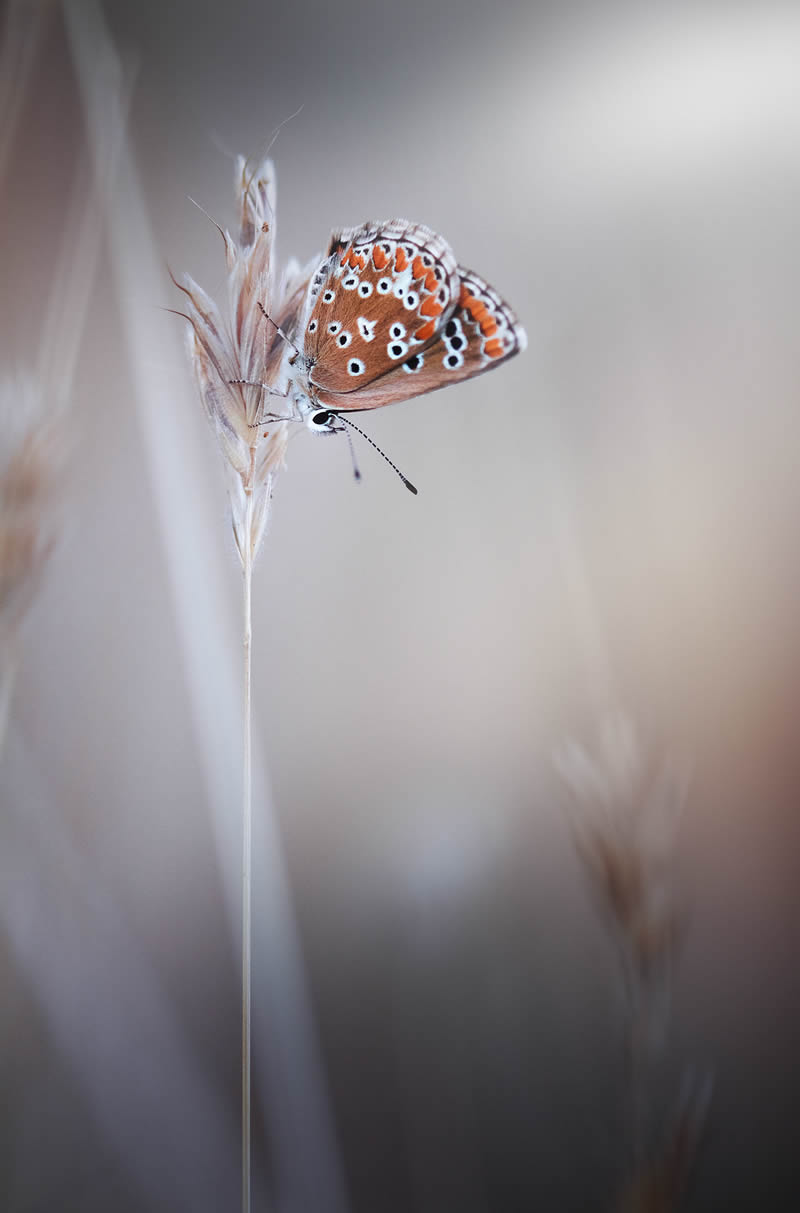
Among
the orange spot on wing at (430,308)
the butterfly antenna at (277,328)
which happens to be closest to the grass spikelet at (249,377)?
the butterfly antenna at (277,328)

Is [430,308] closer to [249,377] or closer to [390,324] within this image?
[390,324]

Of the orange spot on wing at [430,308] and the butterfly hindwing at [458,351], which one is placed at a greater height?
the orange spot on wing at [430,308]

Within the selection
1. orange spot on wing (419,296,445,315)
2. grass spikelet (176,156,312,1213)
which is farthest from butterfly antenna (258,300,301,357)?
orange spot on wing (419,296,445,315)

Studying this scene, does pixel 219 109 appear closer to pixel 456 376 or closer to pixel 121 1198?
pixel 456 376

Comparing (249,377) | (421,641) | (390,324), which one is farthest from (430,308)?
(421,641)

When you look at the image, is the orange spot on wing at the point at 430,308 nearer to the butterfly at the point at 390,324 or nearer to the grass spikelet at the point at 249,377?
the butterfly at the point at 390,324

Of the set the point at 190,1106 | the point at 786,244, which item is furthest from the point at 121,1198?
the point at 786,244
